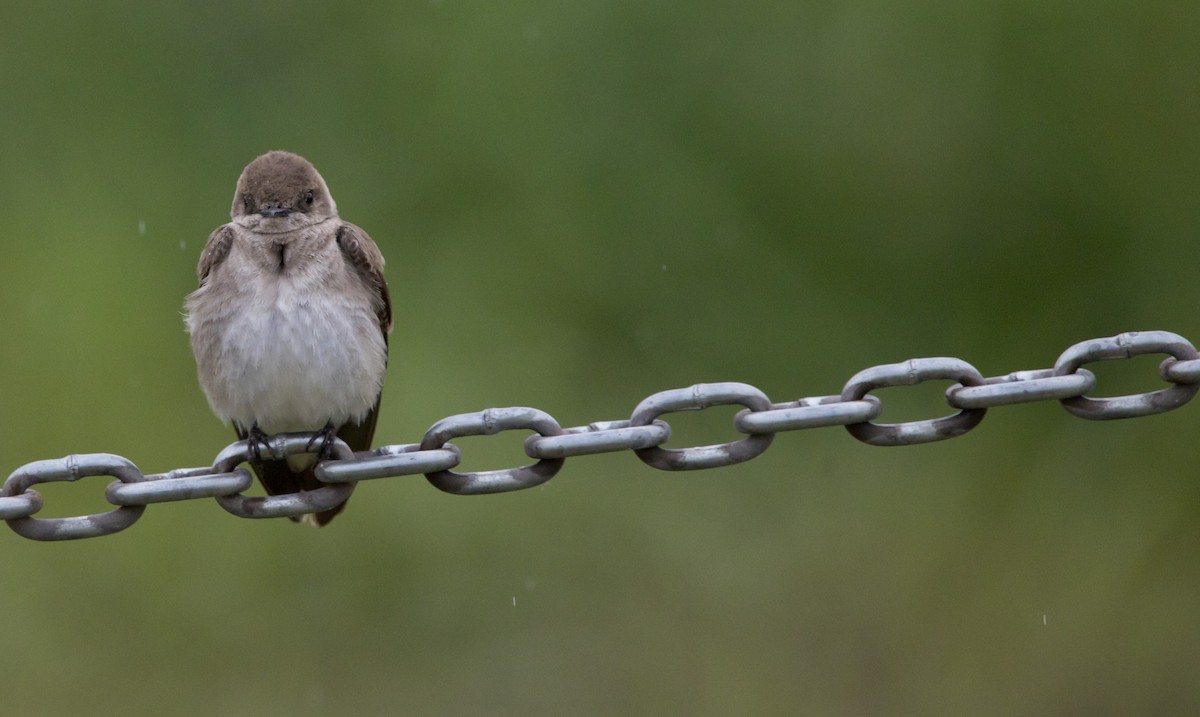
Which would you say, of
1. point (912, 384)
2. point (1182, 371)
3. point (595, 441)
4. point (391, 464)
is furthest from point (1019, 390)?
point (391, 464)

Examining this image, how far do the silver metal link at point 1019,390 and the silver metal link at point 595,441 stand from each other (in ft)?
1.70

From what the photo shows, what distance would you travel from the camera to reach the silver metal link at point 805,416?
2541mm

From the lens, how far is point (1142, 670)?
180 inches

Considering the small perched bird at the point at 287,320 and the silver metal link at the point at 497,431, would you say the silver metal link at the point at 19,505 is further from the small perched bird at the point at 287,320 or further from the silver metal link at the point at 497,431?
the small perched bird at the point at 287,320

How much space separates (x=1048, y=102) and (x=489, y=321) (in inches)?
75.1

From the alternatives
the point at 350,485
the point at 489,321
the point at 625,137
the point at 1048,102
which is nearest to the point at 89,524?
the point at 350,485

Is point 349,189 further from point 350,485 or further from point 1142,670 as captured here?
point 1142,670

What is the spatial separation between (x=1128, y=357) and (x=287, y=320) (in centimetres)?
187

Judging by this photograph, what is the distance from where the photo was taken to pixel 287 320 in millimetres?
3459

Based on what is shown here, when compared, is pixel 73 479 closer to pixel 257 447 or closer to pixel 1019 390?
pixel 257 447

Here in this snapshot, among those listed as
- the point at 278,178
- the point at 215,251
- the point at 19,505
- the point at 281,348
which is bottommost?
the point at 19,505

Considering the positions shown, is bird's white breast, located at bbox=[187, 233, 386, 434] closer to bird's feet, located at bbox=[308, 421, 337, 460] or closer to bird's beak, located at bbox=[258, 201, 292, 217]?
bird's beak, located at bbox=[258, 201, 292, 217]

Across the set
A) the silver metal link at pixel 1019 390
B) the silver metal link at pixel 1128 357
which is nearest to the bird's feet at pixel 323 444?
the silver metal link at pixel 1019 390

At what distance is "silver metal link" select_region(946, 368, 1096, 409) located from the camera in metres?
2.55
